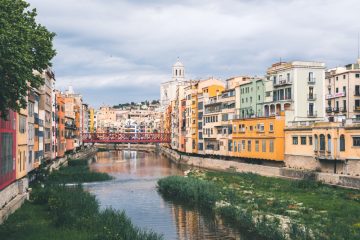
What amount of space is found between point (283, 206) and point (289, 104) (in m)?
31.9

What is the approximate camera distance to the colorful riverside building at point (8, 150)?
35.3 metres

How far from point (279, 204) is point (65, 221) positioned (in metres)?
17.2

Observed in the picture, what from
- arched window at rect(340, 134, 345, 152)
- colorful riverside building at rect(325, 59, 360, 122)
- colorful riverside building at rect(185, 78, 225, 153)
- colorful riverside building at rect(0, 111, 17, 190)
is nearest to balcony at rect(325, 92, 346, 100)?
colorful riverside building at rect(325, 59, 360, 122)

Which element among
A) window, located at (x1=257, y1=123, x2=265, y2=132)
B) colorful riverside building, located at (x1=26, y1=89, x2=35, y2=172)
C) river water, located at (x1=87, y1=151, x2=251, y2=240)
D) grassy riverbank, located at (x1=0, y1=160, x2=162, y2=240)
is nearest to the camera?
grassy riverbank, located at (x1=0, y1=160, x2=162, y2=240)

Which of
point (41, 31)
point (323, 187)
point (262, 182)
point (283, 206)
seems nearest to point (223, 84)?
point (262, 182)

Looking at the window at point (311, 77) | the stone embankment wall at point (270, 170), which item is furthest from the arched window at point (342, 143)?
the window at point (311, 77)

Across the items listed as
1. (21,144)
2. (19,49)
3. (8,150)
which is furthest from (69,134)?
(19,49)

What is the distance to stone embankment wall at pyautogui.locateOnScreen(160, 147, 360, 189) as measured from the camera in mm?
48719

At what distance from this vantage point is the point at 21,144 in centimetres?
4516

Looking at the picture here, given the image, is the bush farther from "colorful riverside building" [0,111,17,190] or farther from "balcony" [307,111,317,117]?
"balcony" [307,111,317,117]

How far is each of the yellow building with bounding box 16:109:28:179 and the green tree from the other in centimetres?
1780

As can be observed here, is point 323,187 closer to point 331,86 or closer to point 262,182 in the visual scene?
point 262,182

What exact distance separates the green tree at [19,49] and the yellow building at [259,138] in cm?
4449

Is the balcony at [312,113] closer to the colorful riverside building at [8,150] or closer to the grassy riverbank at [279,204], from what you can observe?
the grassy riverbank at [279,204]
